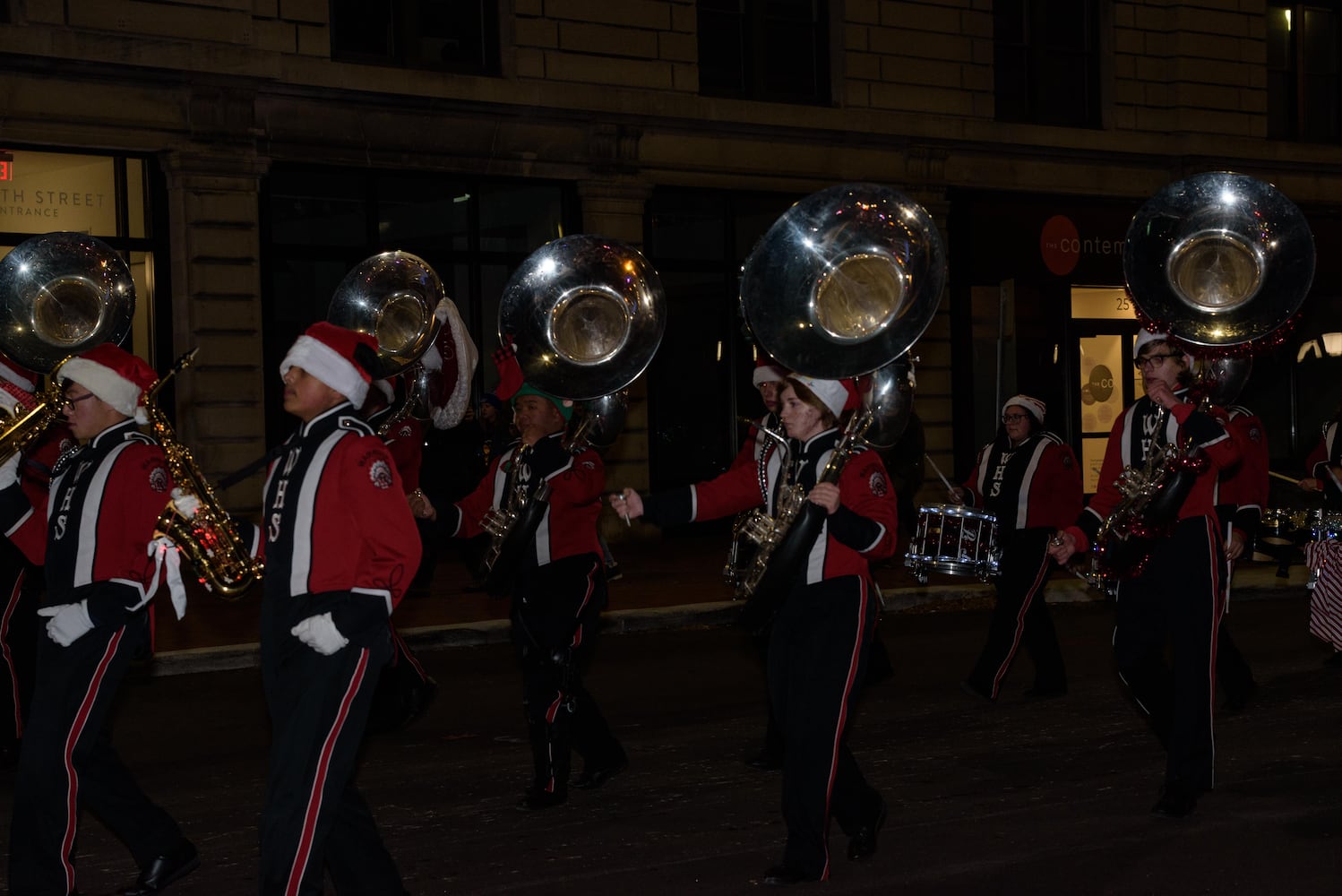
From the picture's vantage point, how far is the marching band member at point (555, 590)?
7215 mm

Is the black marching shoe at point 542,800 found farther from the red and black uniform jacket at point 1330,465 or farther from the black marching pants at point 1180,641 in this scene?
the red and black uniform jacket at point 1330,465

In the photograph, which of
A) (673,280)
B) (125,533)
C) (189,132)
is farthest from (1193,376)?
(673,280)

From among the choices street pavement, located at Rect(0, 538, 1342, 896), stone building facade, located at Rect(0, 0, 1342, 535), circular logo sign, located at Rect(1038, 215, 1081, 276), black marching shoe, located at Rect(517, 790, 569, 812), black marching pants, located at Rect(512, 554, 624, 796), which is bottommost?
street pavement, located at Rect(0, 538, 1342, 896)

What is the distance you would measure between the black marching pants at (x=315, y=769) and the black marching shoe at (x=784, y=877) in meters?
1.49

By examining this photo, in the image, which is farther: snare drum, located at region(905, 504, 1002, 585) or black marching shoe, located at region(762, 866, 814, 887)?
snare drum, located at region(905, 504, 1002, 585)

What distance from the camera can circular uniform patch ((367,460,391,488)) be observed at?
16.5 feet

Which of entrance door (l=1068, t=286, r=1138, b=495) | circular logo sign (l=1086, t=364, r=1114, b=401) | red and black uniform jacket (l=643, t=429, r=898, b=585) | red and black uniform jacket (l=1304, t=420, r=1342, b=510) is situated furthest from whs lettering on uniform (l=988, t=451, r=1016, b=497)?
circular logo sign (l=1086, t=364, r=1114, b=401)

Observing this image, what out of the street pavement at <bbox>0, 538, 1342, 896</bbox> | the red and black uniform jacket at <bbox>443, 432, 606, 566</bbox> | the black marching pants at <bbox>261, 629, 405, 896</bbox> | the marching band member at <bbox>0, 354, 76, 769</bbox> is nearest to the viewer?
the black marching pants at <bbox>261, 629, 405, 896</bbox>

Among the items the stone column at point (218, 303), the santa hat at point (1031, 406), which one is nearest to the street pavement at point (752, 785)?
the santa hat at point (1031, 406)

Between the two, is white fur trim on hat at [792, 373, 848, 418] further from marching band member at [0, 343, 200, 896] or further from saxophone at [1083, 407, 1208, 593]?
marching band member at [0, 343, 200, 896]

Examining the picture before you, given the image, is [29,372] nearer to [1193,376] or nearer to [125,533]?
[125,533]

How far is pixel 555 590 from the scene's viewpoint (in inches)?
289

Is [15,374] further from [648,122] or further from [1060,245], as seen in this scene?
[1060,245]

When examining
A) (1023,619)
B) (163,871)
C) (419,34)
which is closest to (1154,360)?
(1023,619)
